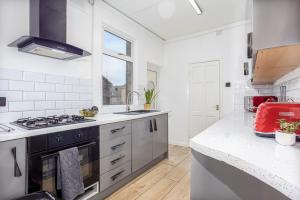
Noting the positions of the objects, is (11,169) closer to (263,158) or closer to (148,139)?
(263,158)

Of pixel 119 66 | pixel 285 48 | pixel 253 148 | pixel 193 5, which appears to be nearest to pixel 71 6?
pixel 119 66

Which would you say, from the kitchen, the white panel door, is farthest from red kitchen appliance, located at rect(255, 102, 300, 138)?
the white panel door

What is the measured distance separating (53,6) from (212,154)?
6.81ft

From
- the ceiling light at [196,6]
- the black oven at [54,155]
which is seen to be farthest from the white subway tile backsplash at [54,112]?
the ceiling light at [196,6]

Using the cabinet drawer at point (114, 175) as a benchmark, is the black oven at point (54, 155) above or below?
above

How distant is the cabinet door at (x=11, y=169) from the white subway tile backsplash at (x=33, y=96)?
0.76m

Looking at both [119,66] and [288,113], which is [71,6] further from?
[288,113]

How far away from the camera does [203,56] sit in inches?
154

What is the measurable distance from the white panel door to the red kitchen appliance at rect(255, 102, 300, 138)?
2.88 metres

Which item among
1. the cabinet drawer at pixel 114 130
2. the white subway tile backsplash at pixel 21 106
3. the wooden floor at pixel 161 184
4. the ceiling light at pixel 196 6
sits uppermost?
the ceiling light at pixel 196 6

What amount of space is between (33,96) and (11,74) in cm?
29

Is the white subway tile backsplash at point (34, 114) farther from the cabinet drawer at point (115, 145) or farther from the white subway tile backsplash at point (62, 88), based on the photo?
the cabinet drawer at point (115, 145)

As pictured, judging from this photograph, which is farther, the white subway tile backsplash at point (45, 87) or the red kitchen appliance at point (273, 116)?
the white subway tile backsplash at point (45, 87)

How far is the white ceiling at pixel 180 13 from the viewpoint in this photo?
277cm
